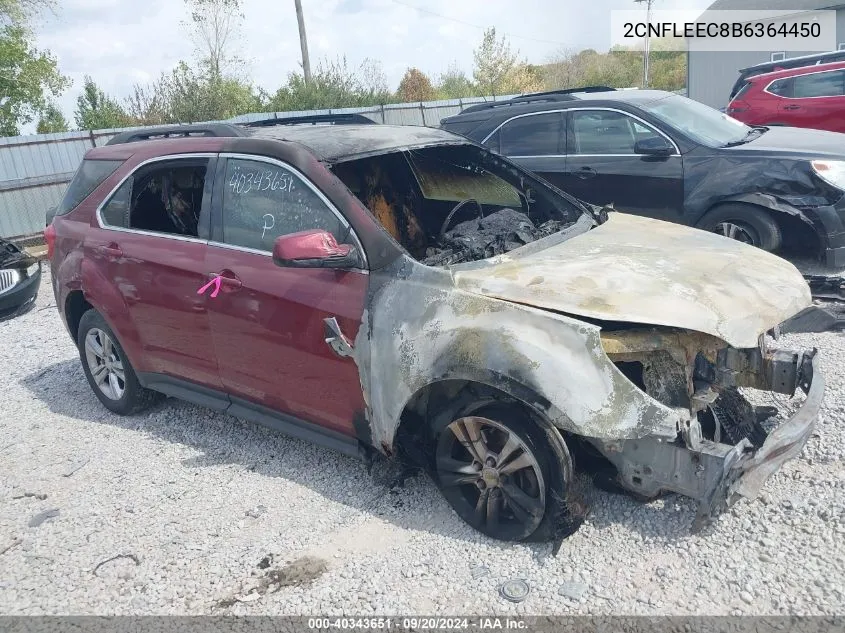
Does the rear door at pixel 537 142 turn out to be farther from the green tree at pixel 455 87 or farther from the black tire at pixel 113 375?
the green tree at pixel 455 87

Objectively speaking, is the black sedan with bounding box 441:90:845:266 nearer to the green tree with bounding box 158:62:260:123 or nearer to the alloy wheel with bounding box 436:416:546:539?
the alloy wheel with bounding box 436:416:546:539

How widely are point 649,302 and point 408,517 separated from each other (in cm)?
155

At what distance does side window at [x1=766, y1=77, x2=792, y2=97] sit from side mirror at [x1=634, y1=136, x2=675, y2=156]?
694 centimetres

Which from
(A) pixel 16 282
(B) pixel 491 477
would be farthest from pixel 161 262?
(A) pixel 16 282

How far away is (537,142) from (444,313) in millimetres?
5022

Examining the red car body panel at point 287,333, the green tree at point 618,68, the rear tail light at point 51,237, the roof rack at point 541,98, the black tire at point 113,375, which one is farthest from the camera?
the green tree at point 618,68

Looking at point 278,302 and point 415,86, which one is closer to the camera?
point 278,302

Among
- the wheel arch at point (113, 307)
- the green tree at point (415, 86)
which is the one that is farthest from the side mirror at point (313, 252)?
the green tree at point (415, 86)

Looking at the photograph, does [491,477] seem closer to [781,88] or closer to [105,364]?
[105,364]

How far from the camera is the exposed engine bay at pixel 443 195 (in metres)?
4.06

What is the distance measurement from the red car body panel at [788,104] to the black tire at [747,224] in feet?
21.3

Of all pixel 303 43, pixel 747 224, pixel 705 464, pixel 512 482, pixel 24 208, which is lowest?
pixel 512 482

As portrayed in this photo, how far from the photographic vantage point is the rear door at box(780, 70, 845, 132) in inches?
444

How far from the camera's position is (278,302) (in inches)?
137
